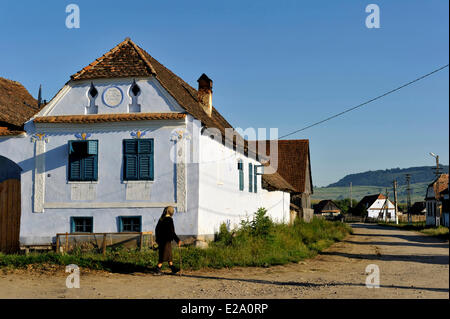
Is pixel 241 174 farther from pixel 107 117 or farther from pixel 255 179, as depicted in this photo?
pixel 107 117

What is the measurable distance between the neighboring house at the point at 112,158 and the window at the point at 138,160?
3cm

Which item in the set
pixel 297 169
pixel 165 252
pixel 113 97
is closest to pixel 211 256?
pixel 165 252

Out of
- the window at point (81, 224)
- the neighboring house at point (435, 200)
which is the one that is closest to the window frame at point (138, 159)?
the window at point (81, 224)

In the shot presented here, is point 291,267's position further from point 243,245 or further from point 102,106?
point 102,106

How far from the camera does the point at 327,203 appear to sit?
108m

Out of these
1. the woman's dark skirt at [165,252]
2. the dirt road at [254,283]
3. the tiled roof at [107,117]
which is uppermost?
the tiled roof at [107,117]

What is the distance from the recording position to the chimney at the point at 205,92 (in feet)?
69.9

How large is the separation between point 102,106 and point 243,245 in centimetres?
668

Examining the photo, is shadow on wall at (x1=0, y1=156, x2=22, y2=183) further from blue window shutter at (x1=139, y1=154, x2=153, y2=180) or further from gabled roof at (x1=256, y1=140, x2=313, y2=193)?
gabled roof at (x1=256, y1=140, x2=313, y2=193)

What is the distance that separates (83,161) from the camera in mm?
16422

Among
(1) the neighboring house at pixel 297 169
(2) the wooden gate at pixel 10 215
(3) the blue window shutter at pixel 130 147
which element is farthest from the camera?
(1) the neighboring house at pixel 297 169

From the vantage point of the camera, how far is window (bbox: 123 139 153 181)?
16.1 meters

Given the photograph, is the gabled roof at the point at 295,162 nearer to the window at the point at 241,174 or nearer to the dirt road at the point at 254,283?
the window at the point at 241,174
